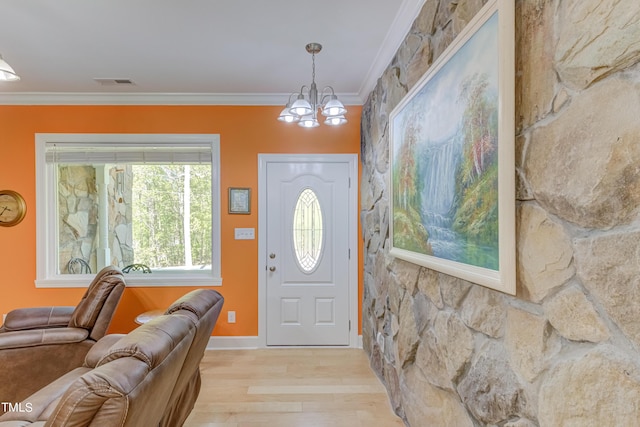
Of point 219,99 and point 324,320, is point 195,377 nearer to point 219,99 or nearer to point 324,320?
point 324,320

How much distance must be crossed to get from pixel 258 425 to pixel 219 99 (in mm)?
3001

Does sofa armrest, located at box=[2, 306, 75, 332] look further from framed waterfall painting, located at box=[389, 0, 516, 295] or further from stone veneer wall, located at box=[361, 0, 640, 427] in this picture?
stone veneer wall, located at box=[361, 0, 640, 427]

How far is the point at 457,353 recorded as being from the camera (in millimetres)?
1471

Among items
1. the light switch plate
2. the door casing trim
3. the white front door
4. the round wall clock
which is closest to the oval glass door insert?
the white front door

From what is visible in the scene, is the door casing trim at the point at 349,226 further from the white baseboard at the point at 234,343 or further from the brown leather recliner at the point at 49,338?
the brown leather recliner at the point at 49,338

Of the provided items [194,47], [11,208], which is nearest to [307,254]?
[194,47]

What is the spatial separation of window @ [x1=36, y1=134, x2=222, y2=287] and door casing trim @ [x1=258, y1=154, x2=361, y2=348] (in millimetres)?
481

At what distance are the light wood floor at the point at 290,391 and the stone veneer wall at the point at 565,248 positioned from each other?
1082 millimetres

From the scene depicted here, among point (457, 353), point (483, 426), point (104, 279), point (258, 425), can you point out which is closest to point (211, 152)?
point (104, 279)

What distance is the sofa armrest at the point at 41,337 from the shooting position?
7.39 feet

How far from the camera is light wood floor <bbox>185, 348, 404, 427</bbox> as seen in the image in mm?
2287

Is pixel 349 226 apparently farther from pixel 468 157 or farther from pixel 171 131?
pixel 468 157

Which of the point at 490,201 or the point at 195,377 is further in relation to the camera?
the point at 195,377

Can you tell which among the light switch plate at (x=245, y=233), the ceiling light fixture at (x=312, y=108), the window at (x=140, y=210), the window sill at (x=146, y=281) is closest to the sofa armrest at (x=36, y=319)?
the window sill at (x=146, y=281)
